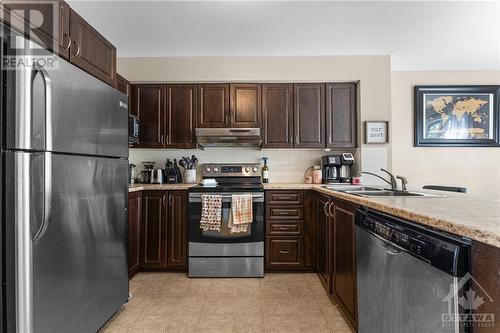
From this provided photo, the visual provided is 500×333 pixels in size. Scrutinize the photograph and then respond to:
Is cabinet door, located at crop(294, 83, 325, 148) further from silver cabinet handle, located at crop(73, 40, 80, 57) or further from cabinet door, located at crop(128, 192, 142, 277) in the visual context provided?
silver cabinet handle, located at crop(73, 40, 80, 57)

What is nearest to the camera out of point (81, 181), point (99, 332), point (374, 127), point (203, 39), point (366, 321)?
point (366, 321)

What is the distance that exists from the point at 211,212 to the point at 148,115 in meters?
1.44

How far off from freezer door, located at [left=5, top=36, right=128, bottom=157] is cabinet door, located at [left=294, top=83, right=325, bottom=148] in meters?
2.01

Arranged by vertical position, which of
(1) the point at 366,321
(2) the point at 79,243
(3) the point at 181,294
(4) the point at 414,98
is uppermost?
(4) the point at 414,98

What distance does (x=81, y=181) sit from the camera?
1497 millimetres

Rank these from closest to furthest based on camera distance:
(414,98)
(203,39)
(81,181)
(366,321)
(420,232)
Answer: (420,232)
(366,321)
(81,181)
(203,39)
(414,98)

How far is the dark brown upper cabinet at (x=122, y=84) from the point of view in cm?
291

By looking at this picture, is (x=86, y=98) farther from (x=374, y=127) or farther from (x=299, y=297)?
(x=374, y=127)

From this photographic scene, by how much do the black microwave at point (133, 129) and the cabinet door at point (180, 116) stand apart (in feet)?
1.10

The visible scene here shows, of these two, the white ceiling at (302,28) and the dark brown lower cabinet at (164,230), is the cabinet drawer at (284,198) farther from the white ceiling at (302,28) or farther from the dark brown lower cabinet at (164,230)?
the white ceiling at (302,28)

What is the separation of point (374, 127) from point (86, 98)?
2.83 metres

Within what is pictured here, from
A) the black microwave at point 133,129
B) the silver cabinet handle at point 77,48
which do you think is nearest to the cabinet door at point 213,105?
the black microwave at point 133,129

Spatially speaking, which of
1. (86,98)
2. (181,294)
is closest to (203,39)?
(86,98)

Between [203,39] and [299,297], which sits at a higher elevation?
[203,39]
